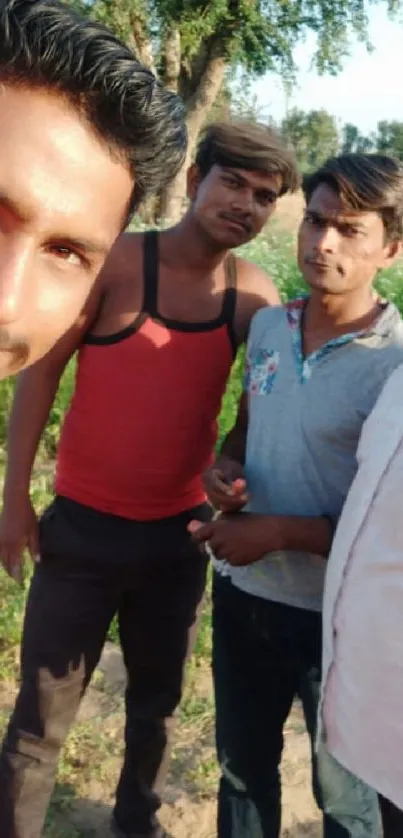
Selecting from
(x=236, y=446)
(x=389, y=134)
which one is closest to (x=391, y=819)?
(x=236, y=446)

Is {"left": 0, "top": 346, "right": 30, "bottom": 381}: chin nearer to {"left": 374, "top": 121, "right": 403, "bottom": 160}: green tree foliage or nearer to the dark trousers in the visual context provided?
the dark trousers

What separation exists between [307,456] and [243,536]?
0.20 meters

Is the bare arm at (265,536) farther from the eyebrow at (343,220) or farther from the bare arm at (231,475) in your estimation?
the eyebrow at (343,220)

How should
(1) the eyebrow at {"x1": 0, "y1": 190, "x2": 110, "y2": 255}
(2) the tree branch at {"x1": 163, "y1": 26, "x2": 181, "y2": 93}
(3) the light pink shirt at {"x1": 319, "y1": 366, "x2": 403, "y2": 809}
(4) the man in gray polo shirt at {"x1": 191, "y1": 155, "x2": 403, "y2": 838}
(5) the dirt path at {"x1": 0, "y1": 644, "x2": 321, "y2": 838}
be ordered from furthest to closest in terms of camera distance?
1. (2) the tree branch at {"x1": 163, "y1": 26, "x2": 181, "y2": 93}
2. (5) the dirt path at {"x1": 0, "y1": 644, "x2": 321, "y2": 838}
3. (4) the man in gray polo shirt at {"x1": 191, "y1": 155, "x2": 403, "y2": 838}
4. (3) the light pink shirt at {"x1": 319, "y1": 366, "x2": 403, "y2": 809}
5. (1) the eyebrow at {"x1": 0, "y1": 190, "x2": 110, "y2": 255}

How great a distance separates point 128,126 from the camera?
100 centimetres

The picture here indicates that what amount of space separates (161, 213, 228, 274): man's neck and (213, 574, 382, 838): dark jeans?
2.32 feet

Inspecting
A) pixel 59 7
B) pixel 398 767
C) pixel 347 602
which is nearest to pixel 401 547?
pixel 347 602

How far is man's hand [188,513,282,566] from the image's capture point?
1652 millimetres

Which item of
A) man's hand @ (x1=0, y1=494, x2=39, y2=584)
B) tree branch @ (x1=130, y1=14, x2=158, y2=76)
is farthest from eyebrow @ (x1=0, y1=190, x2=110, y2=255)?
tree branch @ (x1=130, y1=14, x2=158, y2=76)

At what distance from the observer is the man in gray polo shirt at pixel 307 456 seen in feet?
5.42

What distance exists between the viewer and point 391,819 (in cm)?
157

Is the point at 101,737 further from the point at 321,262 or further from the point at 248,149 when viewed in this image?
the point at 248,149

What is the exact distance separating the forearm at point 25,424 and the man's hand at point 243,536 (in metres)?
0.49

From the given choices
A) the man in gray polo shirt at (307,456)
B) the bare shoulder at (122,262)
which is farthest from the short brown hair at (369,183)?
the bare shoulder at (122,262)
